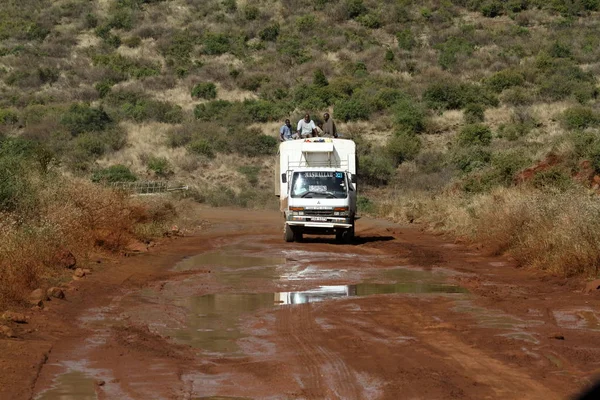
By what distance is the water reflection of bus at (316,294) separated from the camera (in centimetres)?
1452

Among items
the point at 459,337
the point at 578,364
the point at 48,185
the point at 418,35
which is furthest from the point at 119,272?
the point at 418,35

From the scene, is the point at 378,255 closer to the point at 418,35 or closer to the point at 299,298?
the point at 299,298

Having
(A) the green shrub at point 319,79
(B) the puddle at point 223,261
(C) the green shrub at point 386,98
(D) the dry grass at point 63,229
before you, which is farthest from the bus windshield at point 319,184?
(A) the green shrub at point 319,79

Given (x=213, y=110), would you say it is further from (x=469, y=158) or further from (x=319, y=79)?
(x=469, y=158)

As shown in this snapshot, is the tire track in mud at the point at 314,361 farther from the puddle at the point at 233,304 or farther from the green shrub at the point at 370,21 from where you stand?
the green shrub at the point at 370,21

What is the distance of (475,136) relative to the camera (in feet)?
170

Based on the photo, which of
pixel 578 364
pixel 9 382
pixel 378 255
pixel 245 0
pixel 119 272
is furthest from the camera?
pixel 245 0

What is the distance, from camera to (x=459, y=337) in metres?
11.3

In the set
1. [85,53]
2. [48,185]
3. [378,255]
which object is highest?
[85,53]

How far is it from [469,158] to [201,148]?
15.3 m

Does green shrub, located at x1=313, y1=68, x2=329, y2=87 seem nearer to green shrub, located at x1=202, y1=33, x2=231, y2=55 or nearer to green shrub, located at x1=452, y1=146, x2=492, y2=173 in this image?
green shrub, located at x1=202, y1=33, x2=231, y2=55

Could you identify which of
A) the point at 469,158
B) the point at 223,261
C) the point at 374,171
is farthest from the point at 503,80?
the point at 223,261

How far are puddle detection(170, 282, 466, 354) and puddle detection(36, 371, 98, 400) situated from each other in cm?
181

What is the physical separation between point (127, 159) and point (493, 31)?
115 ft
